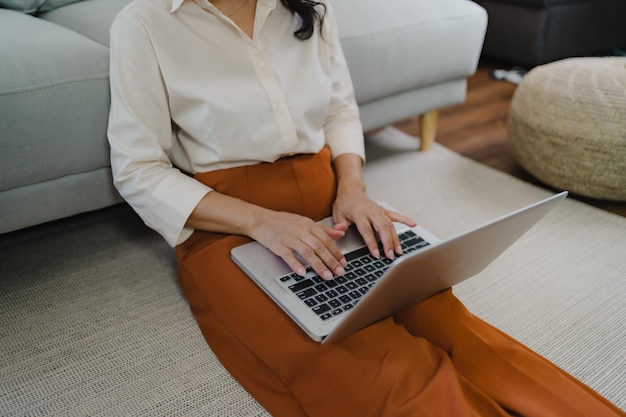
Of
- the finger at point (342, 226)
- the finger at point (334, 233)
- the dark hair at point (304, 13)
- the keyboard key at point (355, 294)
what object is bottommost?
the keyboard key at point (355, 294)

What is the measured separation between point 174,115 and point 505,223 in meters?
0.57

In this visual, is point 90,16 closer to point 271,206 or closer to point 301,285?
point 271,206

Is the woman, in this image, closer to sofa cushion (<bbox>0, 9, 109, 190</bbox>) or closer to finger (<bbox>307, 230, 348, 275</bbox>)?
finger (<bbox>307, 230, 348, 275</bbox>)

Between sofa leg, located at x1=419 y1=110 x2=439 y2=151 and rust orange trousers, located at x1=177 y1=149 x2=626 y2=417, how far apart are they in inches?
40.4

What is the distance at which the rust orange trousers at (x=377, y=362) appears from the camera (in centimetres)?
81

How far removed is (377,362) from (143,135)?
52 centimetres

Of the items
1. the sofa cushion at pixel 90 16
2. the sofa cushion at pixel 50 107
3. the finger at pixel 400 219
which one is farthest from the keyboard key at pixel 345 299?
the sofa cushion at pixel 90 16

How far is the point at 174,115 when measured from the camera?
1.02m

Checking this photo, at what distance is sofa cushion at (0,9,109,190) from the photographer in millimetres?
1044

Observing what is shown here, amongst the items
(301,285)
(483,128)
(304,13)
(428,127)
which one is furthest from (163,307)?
(483,128)

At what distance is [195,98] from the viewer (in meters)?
1.00

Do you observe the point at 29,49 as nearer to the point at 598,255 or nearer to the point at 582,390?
the point at 582,390

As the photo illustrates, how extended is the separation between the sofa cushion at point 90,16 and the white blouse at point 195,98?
349 mm

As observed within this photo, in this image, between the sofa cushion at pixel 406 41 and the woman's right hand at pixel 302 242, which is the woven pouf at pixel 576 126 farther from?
the woman's right hand at pixel 302 242
